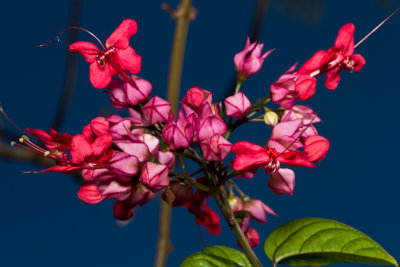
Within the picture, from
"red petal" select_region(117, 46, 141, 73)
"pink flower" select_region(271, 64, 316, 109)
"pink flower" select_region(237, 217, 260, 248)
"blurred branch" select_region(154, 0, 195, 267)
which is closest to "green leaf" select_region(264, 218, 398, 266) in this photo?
"pink flower" select_region(237, 217, 260, 248)

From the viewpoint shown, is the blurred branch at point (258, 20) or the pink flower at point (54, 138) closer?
the pink flower at point (54, 138)

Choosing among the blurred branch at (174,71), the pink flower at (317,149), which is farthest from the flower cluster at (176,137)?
the blurred branch at (174,71)

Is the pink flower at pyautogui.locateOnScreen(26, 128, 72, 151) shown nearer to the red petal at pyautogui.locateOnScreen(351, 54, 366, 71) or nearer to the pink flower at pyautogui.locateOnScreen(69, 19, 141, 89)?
the pink flower at pyautogui.locateOnScreen(69, 19, 141, 89)

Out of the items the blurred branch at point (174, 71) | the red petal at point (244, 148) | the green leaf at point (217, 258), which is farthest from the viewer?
the blurred branch at point (174, 71)

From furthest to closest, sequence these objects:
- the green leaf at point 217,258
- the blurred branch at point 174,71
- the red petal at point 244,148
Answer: the blurred branch at point 174,71, the green leaf at point 217,258, the red petal at point 244,148

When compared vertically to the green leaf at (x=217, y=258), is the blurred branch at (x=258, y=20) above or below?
above

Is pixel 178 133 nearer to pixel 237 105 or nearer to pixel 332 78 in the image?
pixel 237 105

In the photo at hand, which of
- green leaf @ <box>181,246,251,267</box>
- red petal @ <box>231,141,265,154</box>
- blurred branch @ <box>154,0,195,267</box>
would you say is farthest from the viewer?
blurred branch @ <box>154,0,195,267</box>

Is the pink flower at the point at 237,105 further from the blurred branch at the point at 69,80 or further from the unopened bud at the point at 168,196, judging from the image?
the blurred branch at the point at 69,80
